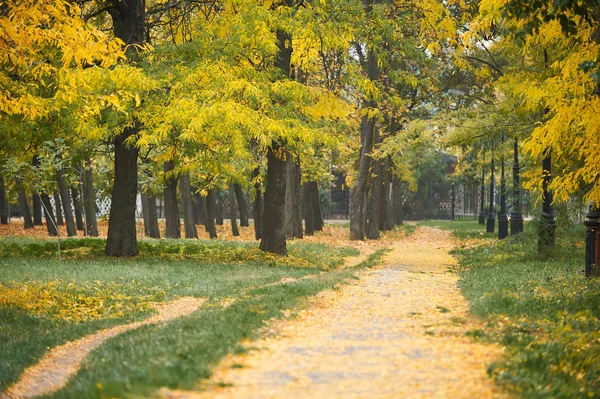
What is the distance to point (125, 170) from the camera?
20297 mm

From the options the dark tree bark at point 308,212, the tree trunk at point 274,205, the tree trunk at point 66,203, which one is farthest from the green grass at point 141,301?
the dark tree bark at point 308,212

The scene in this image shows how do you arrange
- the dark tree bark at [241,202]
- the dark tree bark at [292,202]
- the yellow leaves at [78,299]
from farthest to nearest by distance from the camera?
1. the dark tree bark at [241,202]
2. the dark tree bark at [292,202]
3. the yellow leaves at [78,299]

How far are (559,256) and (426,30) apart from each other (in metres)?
6.95

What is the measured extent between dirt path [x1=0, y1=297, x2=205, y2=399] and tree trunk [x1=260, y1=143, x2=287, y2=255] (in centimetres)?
935

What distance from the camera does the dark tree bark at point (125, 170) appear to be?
65.2ft

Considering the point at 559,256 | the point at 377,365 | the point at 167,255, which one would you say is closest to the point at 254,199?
the point at 167,255

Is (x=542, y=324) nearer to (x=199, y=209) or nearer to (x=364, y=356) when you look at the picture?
(x=364, y=356)

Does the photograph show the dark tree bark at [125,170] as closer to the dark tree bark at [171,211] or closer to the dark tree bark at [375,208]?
the dark tree bark at [171,211]

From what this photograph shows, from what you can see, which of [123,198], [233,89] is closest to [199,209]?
[123,198]

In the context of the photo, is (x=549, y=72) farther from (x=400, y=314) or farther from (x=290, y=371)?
(x=290, y=371)

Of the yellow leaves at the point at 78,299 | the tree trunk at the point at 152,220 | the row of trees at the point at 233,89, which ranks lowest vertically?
the yellow leaves at the point at 78,299

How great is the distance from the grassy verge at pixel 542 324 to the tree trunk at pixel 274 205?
5493 millimetres

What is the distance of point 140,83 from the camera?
17141mm

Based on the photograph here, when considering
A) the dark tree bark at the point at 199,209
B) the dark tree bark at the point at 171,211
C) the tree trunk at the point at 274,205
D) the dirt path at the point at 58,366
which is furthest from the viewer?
the dark tree bark at the point at 199,209
